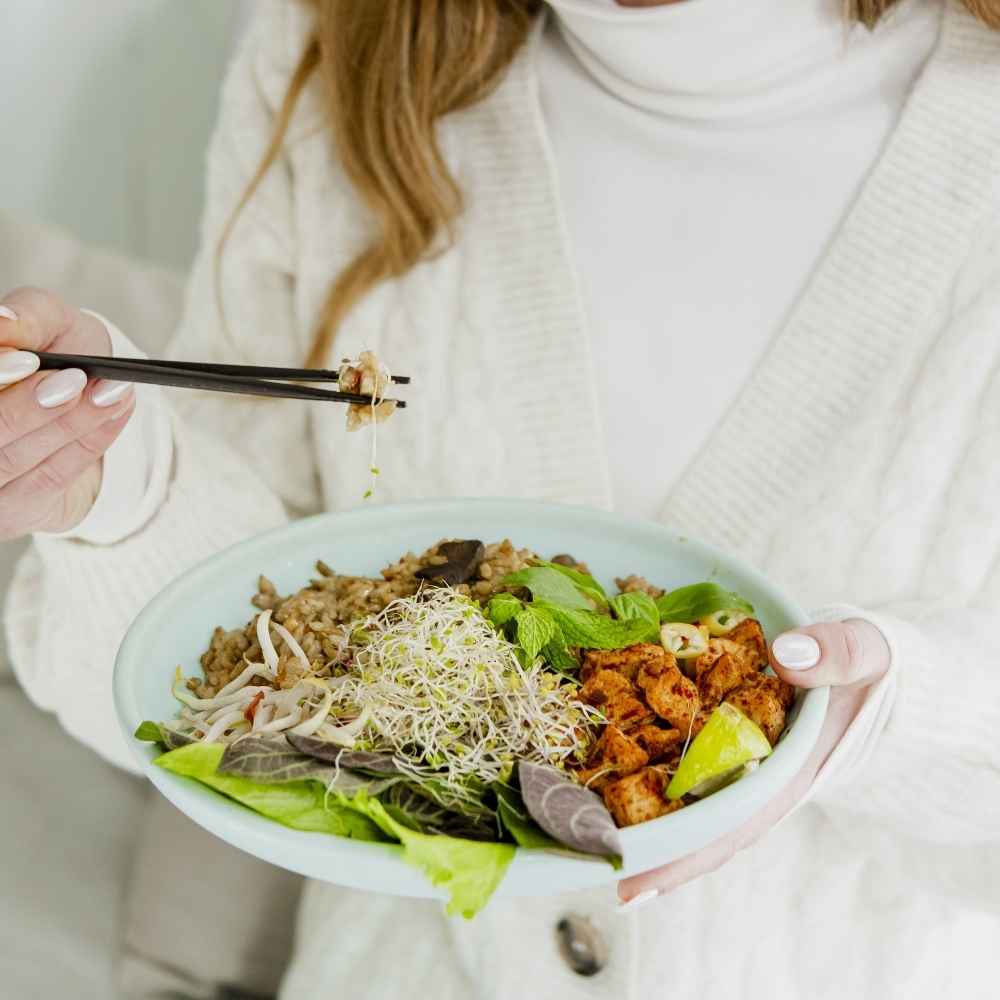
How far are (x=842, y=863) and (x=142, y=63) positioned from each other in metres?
1.97

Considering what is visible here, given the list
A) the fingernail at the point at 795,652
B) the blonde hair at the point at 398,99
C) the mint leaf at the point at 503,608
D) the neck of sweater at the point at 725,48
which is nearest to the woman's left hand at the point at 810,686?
the fingernail at the point at 795,652

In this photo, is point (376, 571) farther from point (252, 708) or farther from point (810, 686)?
point (810, 686)

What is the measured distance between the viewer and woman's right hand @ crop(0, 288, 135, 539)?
0.89m

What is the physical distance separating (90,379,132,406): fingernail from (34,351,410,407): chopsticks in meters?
0.01

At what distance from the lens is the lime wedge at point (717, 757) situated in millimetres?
804

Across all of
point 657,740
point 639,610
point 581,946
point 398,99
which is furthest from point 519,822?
point 398,99

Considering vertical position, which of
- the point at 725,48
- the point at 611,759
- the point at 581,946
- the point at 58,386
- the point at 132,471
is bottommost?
the point at 581,946

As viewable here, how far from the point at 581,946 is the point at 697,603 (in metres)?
0.53

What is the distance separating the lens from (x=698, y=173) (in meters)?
1.44

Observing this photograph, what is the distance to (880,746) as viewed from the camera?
3.55 feet

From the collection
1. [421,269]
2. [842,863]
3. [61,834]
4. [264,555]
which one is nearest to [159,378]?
[264,555]

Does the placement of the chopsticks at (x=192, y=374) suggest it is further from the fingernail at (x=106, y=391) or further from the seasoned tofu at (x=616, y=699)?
the seasoned tofu at (x=616, y=699)

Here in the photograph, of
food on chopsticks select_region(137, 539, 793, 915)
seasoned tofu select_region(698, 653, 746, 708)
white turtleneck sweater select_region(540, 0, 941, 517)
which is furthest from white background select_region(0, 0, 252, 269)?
seasoned tofu select_region(698, 653, 746, 708)

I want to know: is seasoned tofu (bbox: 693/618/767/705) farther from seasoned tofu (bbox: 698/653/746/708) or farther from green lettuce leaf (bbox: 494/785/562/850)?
green lettuce leaf (bbox: 494/785/562/850)
